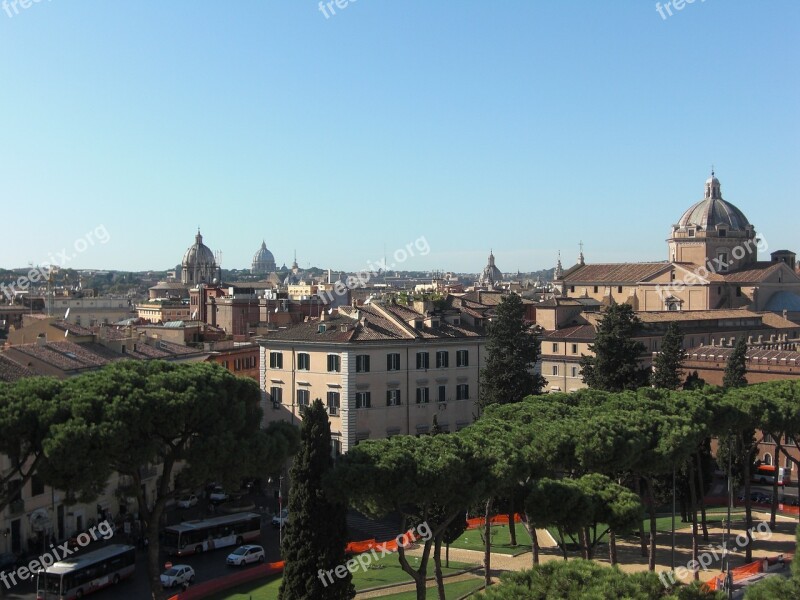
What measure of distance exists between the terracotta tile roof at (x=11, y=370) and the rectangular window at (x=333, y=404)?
1503cm

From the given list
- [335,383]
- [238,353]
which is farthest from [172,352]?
[335,383]

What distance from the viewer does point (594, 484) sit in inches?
1293

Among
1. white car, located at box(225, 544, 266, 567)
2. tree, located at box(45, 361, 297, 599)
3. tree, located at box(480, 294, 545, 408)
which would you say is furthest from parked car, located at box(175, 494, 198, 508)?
tree, located at box(45, 361, 297, 599)

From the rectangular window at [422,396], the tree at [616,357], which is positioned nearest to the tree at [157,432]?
the rectangular window at [422,396]

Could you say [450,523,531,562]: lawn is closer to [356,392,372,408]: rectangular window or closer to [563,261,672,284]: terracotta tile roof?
[356,392,372,408]: rectangular window

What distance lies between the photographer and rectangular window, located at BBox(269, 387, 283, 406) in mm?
53250

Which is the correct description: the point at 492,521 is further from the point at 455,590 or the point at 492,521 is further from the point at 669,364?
the point at 669,364

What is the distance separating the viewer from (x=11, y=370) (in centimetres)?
4178

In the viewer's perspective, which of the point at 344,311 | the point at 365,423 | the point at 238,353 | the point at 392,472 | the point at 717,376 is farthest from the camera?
the point at 238,353

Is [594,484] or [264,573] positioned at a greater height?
[594,484]

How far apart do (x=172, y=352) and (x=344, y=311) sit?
433 inches

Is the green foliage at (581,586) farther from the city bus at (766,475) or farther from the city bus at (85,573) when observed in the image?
the city bus at (766,475)

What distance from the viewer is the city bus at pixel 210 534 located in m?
40.8

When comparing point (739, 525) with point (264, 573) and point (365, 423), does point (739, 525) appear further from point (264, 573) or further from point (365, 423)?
point (264, 573)
